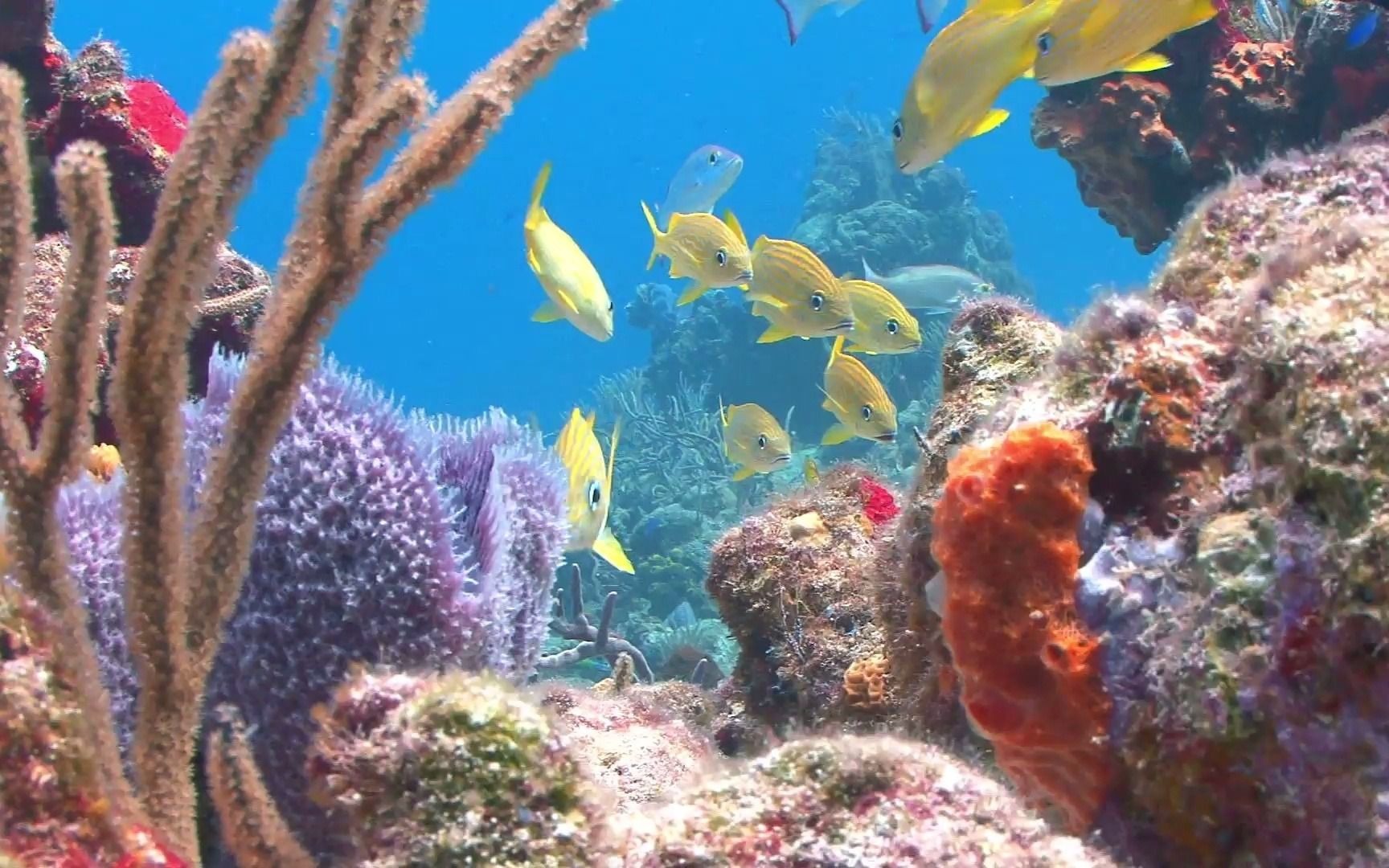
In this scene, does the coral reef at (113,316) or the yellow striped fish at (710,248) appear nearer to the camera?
the coral reef at (113,316)

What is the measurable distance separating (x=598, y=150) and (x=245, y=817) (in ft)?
322

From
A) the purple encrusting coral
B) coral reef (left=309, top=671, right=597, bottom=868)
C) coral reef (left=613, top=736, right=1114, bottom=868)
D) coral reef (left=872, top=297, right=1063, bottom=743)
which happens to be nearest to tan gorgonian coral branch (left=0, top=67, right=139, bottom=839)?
coral reef (left=309, top=671, right=597, bottom=868)

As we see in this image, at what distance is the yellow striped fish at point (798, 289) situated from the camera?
5480 mm

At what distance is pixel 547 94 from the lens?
95188mm

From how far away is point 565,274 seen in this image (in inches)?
181

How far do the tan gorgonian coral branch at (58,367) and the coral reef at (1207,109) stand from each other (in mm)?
7032

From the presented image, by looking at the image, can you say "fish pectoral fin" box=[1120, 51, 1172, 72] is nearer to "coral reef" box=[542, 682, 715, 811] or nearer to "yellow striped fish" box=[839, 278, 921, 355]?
"yellow striped fish" box=[839, 278, 921, 355]

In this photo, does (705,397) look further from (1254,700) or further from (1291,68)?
(1254,700)

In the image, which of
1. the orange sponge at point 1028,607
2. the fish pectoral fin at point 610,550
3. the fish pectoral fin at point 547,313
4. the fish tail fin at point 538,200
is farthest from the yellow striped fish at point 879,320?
the orange sponge at point 1028,607

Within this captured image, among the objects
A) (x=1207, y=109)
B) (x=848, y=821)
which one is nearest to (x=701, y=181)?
(x=1207, y=109)

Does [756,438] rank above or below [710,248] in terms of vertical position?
below

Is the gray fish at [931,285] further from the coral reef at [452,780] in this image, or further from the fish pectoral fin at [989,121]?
the coral reef at [452,780]

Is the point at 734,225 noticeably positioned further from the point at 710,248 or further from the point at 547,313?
the point at 547,313

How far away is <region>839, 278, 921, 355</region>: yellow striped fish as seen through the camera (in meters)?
5.98
